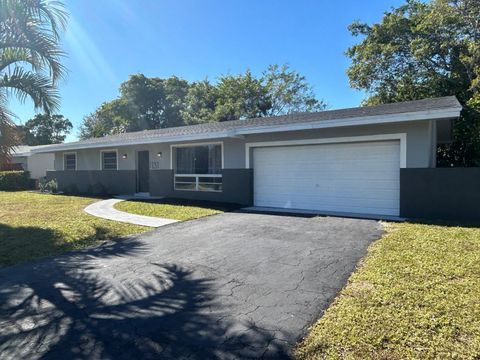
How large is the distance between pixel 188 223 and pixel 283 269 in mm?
4585

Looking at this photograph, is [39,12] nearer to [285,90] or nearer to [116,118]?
[285,90]

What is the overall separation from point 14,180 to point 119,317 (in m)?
24.8

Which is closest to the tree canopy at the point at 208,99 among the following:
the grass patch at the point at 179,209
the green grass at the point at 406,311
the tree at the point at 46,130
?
the tree at the point at 46,130

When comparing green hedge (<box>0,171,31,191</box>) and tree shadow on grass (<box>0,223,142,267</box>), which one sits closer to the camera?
tree shadow on grass (<box>0,223,142,267</box>)

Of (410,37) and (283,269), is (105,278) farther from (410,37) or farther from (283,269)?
(410,37)

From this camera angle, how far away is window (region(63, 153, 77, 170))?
2088 centimetres

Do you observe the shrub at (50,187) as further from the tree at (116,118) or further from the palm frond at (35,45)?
the tree at (116,118)

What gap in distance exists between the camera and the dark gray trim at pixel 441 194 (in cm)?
866

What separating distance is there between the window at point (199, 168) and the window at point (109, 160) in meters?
5.05

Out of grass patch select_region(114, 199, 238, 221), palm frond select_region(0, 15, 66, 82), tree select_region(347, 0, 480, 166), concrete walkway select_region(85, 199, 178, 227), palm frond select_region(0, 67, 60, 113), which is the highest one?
tree select_region(347, 0, 480, 166)

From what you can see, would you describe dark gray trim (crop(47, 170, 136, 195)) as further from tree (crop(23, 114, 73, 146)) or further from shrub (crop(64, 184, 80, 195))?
tree (crop(23, 114, 73, 146))

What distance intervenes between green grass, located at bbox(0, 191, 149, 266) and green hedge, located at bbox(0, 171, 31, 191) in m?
14.1

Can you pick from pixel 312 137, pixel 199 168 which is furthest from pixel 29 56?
pixel 312 137

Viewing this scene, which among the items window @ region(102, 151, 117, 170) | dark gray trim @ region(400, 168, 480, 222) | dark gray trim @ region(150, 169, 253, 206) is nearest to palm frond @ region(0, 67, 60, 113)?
dark gray trim @ region(150, 169, 253, 206)
